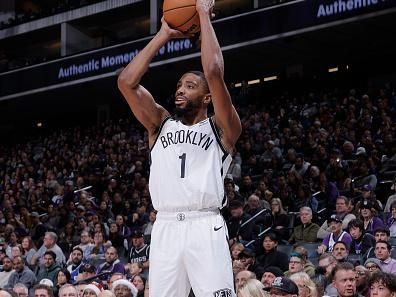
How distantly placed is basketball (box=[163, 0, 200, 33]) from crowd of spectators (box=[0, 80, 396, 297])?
2362 millimetres

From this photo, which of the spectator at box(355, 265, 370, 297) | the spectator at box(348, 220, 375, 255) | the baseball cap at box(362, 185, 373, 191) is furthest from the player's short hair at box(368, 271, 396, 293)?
the baseball cap at box(362, 185, 373, 191)

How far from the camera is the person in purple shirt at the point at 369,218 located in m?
9.87

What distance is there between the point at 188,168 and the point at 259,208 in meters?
7.92

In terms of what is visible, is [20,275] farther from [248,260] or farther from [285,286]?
[285,286]

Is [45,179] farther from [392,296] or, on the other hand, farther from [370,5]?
[392,296]

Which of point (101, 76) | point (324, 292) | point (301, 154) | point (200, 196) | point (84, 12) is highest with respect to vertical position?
point (84, 12)

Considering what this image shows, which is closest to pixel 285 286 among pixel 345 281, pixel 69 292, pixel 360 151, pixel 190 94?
A: pixel 345 281

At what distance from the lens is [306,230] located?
1111 cm

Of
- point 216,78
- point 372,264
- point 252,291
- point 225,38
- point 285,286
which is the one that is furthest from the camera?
point 225,38

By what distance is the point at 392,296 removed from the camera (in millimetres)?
5984

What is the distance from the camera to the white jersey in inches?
168

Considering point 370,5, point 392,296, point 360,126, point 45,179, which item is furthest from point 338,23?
point 392,296

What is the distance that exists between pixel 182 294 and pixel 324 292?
439cm

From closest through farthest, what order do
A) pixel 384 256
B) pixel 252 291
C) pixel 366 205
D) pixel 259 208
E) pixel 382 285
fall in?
1. pixel 382 285
2. pixel 252 291
3. pixel 384 256
4. pixel 366 205
5. pixel 259 208
